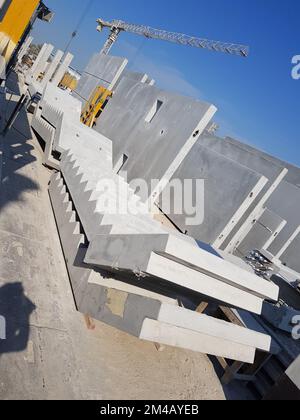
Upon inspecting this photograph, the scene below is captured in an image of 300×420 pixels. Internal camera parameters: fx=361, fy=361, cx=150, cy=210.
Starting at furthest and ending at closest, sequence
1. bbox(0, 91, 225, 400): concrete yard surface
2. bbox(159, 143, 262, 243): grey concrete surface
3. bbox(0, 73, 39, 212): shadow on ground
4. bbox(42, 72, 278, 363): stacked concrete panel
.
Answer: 1. bbox(159, 143, 262, 243): grey concrete surface
2. bbox(0, 73, 39, 212): shadow on ground
3. bbox(42, 72, 278, 363): stacked concrete panel
4. bbox(0, 91, 225, 400): concrete yard surface

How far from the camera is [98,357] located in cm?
445

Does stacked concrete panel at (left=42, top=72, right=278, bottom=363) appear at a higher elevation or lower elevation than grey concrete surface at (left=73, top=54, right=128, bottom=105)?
lower

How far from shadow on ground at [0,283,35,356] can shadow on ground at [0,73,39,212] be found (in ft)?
7.12

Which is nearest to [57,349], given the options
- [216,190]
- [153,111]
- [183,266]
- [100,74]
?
[183,266]

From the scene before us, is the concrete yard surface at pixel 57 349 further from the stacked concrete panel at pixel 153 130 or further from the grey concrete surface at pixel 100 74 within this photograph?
the grey concrete surface at pixel 100 74

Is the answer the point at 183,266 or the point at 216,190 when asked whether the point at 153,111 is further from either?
the point at 183,266

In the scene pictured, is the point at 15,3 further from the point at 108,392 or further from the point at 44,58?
the point at 44,58

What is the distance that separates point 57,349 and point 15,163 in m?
5.73

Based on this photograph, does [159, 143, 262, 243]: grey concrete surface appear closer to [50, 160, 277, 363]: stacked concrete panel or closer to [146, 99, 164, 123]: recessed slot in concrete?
[146, 99, 164, 123]: recessed slot in concrete

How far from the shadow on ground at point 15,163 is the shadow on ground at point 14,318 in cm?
217

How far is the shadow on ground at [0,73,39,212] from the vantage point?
709 cm

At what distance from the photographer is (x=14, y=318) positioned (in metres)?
4.15

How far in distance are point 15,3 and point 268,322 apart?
26.2ft

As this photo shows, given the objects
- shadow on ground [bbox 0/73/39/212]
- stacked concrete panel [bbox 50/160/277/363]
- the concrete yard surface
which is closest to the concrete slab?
stacked concrete panel [bbox 50/160/277/363]
